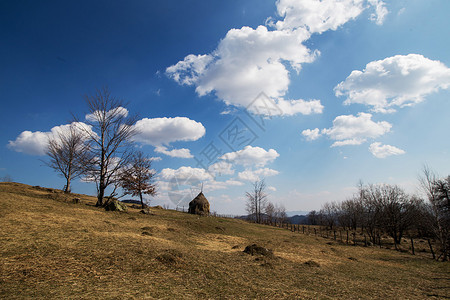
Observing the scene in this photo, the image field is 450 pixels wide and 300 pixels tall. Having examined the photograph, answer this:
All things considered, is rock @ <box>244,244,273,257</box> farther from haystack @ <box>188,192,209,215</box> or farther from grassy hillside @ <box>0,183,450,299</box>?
haystack @ <box>188,192,209,215</box>

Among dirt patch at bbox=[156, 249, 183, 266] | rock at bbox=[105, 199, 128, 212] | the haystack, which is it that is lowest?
the haystack

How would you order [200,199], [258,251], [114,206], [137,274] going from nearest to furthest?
[137,274] → [258,251] → [114,206] → [200,199]

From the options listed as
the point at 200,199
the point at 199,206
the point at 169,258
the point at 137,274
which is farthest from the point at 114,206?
the point at 200,199

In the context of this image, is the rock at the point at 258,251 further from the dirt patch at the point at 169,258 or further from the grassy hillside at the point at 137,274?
the dirt patch at the point at 169,258

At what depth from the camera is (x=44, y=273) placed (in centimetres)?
611

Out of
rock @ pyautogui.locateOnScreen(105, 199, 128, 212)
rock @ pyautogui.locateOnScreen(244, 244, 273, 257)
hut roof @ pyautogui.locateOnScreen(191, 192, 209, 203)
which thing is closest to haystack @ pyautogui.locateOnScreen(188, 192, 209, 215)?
hut roof @ pyautogui.locateOnScreen(191, 192, 209, 203)

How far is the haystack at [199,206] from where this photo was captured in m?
38.4

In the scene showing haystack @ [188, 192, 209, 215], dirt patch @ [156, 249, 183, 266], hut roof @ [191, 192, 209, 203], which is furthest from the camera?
hut roof @ [191, 192, 209, 203]

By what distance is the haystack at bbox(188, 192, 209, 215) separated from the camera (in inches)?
1511

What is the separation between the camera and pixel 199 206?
127ft

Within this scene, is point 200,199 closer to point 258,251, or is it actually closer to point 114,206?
point 114,206

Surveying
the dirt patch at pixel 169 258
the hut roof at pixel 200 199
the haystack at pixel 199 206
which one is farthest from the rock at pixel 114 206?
the hut roof at pixel 200 199

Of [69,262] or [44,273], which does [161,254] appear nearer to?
[69,262]

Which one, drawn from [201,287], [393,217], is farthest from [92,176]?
[393,217]
